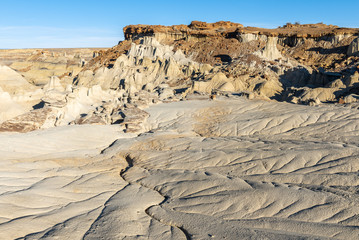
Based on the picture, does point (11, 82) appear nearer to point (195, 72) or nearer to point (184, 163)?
point (195, 72)

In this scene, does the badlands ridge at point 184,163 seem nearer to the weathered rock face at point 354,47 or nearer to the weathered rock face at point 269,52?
the weathered rock face at point 269,52

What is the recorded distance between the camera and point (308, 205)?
307 inches

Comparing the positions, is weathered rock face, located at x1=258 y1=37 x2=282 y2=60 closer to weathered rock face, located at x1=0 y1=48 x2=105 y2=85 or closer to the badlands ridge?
the badlands ridge

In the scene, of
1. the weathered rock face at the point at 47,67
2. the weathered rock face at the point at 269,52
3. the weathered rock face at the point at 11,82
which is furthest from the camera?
the weathered rock face at the point at 47,67

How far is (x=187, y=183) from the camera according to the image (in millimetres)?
9992

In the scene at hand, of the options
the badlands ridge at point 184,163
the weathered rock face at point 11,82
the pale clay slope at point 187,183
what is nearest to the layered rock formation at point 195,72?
the badlands ridge at point 184,163

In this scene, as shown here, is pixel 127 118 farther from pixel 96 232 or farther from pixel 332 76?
pixel 332 76

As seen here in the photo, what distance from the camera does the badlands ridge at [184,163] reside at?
283 inches

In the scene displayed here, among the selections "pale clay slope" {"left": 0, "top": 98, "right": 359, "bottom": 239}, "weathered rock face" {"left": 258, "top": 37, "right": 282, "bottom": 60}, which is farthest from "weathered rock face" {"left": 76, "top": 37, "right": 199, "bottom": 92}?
"pale clay slope" {"left": 0, "top": 98, "right": 359, "bottom": 239}

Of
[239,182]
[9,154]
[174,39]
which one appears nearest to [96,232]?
[239,182]

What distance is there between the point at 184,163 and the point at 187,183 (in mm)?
2712

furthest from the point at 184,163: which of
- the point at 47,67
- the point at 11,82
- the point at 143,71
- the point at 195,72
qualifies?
the point at 47,67

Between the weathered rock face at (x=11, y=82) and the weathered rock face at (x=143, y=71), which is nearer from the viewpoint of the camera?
the weathered rock face at (x=11, y=82)

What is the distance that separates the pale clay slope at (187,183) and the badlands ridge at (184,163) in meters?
0.04
